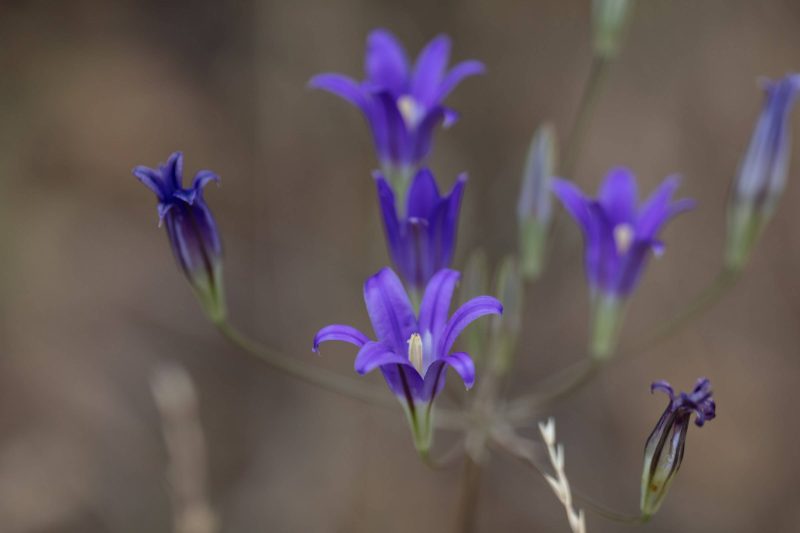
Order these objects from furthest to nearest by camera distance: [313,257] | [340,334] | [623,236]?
1. [313,257]
2. [623,236]
3. [340,334]

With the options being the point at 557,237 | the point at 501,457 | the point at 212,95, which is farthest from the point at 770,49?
the point at 212,95

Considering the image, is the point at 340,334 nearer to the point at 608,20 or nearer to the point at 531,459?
the point at 531,459

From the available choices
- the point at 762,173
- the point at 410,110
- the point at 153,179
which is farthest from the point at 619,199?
the point at 153,179

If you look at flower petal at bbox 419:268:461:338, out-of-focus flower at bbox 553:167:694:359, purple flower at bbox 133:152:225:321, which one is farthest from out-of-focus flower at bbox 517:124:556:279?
purple flower at bbox 133:152:225:321

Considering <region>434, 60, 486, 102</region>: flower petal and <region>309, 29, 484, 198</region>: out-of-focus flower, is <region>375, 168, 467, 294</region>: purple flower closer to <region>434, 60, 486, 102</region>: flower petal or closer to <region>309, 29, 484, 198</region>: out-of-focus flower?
<region>309, 29, 484, 198</region>: out-of-focus flower

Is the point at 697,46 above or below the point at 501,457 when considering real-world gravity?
above

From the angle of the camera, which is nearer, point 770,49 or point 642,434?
point 642,434

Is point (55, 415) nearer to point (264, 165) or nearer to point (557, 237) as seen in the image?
point (264, 165)

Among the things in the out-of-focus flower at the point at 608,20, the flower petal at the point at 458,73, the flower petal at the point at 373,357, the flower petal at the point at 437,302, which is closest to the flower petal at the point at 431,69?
the flower petal at the point at 458,73
